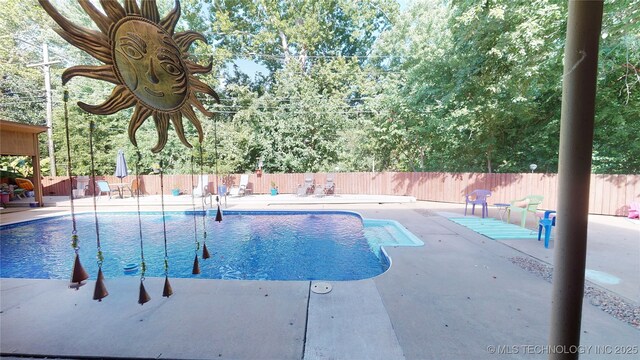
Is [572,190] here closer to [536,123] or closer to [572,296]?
[572,296]

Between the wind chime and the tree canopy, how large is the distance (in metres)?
6.59

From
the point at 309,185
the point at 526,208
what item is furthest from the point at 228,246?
the point at 309,185

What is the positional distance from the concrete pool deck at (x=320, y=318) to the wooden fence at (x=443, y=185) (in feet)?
16.2

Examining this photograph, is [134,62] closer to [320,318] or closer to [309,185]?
[320,318]

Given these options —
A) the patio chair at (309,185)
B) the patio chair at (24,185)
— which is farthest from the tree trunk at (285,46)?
the patio chair at (24,185)

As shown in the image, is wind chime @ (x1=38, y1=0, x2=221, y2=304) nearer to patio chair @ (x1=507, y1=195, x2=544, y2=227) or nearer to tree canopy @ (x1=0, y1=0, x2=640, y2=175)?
tree canopy @ (x1=0, y1=0, x2=640, y2=175)

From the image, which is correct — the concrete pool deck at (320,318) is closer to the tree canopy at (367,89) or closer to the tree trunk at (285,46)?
the tree canopy at (367,89)

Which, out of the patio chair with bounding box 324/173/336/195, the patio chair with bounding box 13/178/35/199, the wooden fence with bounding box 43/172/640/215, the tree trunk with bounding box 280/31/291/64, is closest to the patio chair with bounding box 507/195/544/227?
the wooden fence with bounding box 43/172/640/215

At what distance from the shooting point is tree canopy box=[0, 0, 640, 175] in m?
7.46

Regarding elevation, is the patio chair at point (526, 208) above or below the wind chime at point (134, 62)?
below

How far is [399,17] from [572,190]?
1825cm

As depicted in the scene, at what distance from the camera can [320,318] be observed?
249cm

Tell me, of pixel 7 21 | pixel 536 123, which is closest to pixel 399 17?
pixel 536 123

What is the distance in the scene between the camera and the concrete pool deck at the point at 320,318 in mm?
2090
